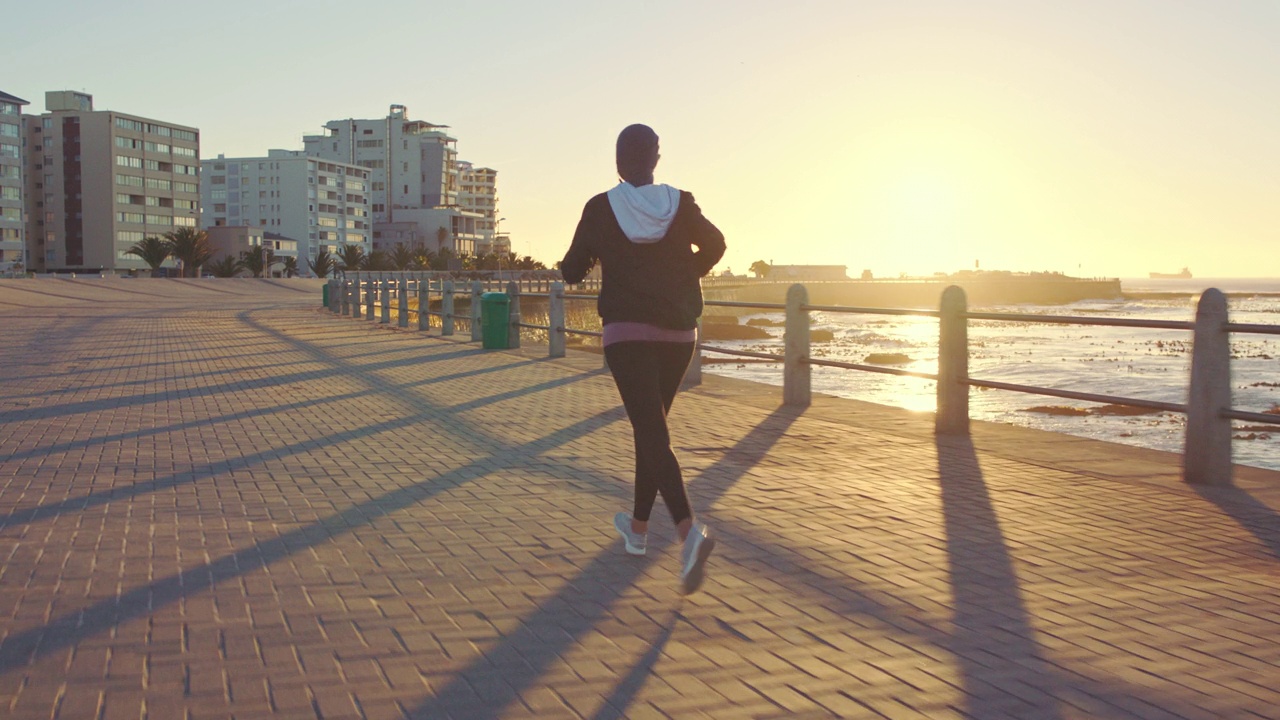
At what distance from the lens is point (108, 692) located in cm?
347

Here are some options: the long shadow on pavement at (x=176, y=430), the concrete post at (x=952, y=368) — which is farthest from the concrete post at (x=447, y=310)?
the concrete post at (x=952, y=368)

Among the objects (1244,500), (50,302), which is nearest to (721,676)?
(1244,500)

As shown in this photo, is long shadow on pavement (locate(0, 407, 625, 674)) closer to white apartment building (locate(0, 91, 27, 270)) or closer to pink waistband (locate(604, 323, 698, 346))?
pink waistband (locate(604, 323, 698, 346))

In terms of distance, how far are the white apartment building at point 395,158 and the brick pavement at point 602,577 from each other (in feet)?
557

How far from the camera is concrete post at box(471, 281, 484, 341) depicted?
21.4 m

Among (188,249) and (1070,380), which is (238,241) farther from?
(1070,380)

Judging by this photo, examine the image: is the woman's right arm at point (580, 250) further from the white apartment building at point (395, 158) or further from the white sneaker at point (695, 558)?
the white apartment building at point (395, 158)

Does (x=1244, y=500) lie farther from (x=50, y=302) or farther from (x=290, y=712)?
(x=50, y=302)

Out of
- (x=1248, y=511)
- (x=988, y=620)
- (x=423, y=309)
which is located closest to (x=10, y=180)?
(x=423, y=309)

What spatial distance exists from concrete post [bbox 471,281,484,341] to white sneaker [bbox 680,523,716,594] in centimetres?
1691

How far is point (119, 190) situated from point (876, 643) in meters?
138

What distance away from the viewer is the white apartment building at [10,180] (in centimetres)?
11762

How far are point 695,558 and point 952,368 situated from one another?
5334 millimetres

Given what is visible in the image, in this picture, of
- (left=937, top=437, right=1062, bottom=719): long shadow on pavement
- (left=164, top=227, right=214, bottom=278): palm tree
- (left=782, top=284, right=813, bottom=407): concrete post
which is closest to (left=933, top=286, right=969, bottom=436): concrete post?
(left=782, top=284, right=813, bottom=407): concrete post
